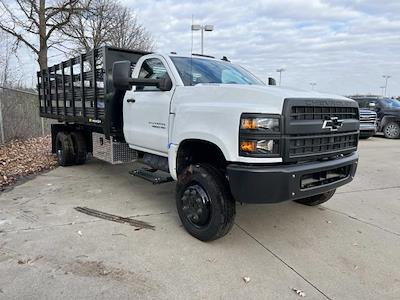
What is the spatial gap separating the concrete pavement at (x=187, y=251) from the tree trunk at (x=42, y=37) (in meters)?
14.8

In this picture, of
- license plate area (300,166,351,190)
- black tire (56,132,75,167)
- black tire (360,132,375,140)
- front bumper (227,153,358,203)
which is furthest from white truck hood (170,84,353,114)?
black tire (360,132,375,140)

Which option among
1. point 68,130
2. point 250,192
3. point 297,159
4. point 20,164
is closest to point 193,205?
point 250,192

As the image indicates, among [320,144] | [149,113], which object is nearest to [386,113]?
[320,144]

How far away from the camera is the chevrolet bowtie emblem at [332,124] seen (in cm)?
368

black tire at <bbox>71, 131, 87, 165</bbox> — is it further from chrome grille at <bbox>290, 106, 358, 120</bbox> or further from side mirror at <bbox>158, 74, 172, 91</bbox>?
chrome grille at <bbox>290, 106, 358, 120</bbox>

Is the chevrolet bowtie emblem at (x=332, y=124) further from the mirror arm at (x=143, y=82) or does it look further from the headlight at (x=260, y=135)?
the mirror arm at (x=143, y=82)

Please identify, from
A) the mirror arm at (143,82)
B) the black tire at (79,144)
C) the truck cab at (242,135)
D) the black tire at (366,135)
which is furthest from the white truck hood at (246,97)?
the black tire at (366,135)

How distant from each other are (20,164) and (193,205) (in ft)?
19.0

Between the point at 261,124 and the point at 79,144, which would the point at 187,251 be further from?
the point at 79,144

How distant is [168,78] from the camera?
14.8ft

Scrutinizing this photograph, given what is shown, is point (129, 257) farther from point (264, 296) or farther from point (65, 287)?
point (264, 296)

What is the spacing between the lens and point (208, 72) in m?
4.71

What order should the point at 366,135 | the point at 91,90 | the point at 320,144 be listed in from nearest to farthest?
the point at 320,144, the point at 91,90, the point at 366,135

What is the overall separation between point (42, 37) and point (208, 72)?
54.9 ft
